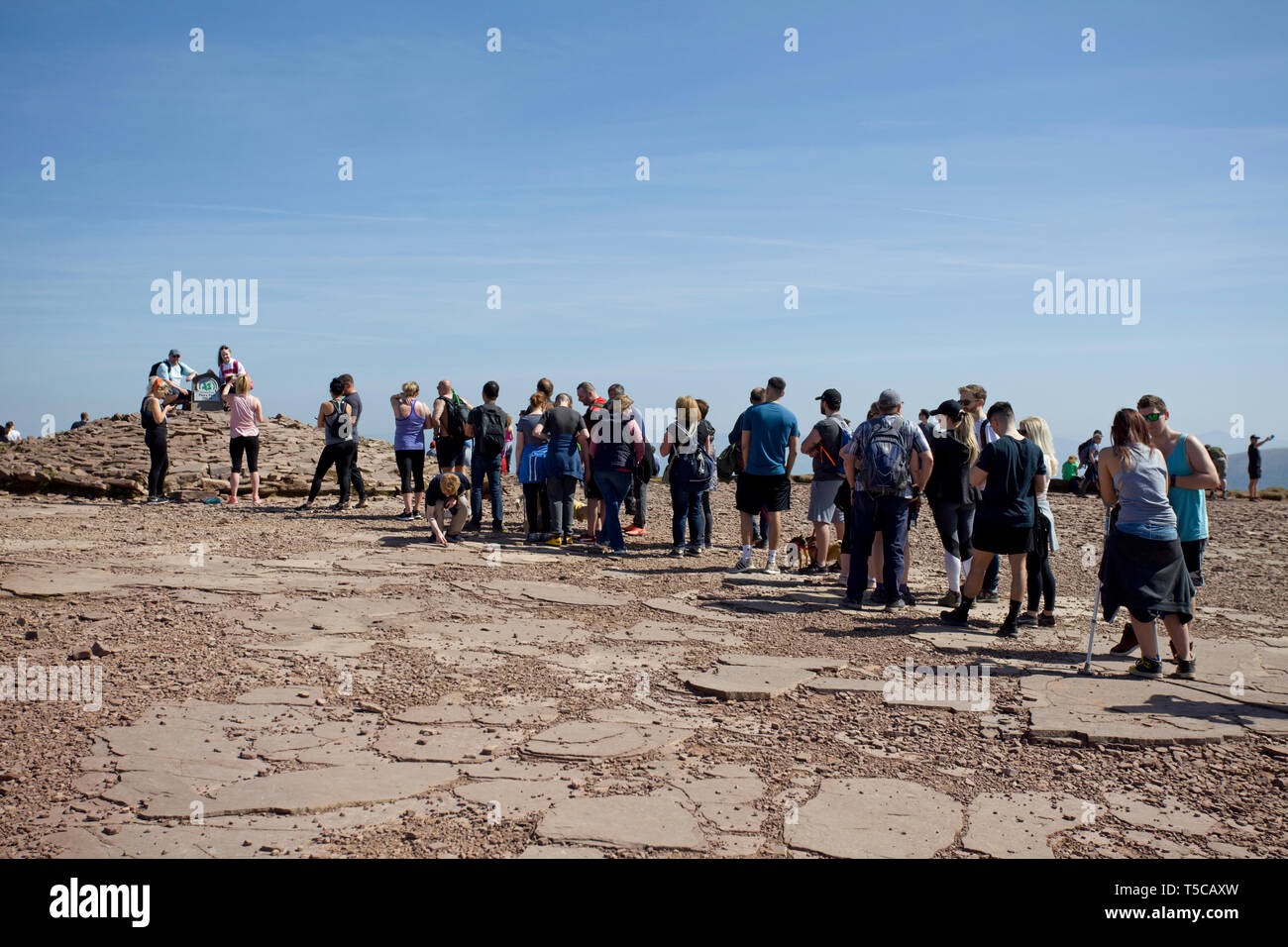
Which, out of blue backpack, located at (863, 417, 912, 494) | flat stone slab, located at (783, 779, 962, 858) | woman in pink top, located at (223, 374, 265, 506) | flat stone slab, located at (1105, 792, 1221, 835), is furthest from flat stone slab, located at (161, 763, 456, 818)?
woman in pink top, located at (223, 374, 265, 506)

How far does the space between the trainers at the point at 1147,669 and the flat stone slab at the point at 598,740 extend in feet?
10.3

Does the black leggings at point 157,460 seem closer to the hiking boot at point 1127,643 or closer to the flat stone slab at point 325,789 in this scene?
the flat stone slab at point 325,789

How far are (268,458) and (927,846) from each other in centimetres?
1566

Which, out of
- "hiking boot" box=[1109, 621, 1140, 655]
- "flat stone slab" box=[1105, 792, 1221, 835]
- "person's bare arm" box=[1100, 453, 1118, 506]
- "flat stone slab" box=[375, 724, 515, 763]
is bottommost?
"flat stone slab" box=[1105, 792, 1221, 835]

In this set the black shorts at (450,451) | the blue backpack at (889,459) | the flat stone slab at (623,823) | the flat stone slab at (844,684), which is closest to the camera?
the flat stone slab at (623,823)

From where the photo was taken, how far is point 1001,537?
7.36 meters

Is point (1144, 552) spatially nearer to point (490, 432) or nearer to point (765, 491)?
point (765, 491)

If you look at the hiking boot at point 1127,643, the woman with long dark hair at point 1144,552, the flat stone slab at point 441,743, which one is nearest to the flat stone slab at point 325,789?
the flat stone slab at point 441,743

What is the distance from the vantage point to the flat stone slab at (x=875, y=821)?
148 inches

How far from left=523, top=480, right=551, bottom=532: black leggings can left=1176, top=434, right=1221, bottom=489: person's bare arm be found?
300 inches

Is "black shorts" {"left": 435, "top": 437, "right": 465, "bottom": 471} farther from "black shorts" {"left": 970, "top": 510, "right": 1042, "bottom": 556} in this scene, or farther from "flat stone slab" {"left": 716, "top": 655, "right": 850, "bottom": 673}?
"black shorts" {"left": 970, "top": 510, "right": 1042, "bottom": 556}

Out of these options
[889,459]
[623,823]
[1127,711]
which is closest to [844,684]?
[1127,711]

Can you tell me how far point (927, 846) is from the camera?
12.4 feet

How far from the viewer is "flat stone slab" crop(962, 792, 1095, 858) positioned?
3.77m
